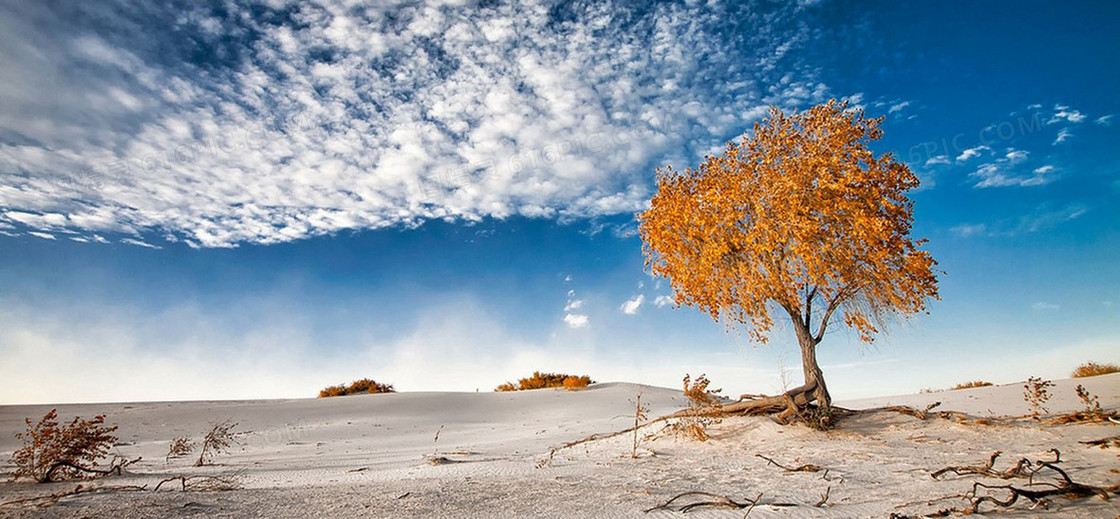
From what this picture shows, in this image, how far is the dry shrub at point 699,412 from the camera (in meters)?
8.88

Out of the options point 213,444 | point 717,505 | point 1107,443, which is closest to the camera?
point 717,505

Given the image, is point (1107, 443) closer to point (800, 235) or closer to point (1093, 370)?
point (800, 235)

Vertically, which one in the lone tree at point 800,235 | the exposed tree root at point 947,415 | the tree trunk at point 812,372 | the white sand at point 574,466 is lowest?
the white sand at point 574,466

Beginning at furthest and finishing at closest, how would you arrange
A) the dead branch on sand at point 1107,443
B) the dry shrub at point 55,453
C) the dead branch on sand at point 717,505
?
the dead branch on sand at point 1107,443
the dry shrub at point 55,453
the dead branch on sand at point 717,505

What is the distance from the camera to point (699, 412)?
970cm

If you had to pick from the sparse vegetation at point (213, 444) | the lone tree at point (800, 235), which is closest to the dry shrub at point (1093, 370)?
the lone tree at point (800, 235)

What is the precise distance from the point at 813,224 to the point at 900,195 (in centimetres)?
218

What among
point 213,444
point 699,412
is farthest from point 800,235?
point 213,444

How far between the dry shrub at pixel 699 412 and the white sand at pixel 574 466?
0.22 meters

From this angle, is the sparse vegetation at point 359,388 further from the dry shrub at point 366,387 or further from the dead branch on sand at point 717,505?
the dead branch on sand at point 717,505

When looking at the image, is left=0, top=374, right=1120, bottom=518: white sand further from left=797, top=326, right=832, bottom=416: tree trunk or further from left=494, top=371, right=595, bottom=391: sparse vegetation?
left=494, top=371, right=595, bottom=391: sparse vegetation

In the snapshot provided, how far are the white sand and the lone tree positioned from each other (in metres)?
2.13

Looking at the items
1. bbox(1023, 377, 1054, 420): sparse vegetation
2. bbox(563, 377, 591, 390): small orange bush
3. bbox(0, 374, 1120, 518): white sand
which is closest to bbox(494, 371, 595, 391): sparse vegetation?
bbox(563, 377, 591, 390): small orange bush

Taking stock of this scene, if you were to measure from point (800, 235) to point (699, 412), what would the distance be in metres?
3.57
